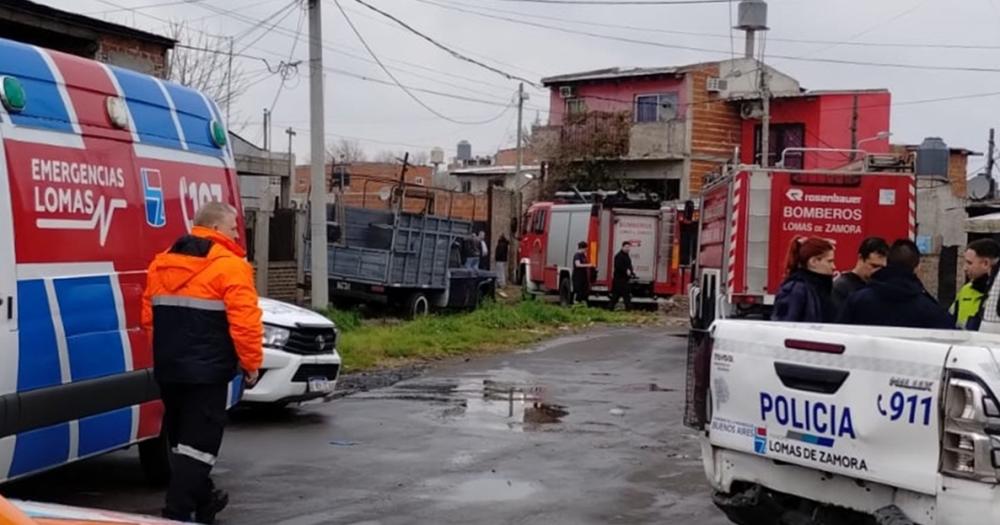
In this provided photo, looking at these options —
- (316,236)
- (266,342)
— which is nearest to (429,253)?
(316,236)

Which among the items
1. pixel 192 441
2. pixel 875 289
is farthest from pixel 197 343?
pixel 875 289

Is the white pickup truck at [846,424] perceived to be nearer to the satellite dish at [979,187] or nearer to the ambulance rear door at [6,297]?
the ambulance rear door at [6,297]

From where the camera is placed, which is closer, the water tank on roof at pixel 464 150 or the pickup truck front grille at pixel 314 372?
the pickup truck front grille at pixel 314 372

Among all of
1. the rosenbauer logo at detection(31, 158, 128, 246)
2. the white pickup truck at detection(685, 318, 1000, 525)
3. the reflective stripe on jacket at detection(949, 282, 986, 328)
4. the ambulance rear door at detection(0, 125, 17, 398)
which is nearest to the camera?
the white pickup truck at detection(685, 318, 1000, 525)

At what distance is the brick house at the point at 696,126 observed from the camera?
141 ft

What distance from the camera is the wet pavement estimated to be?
26.7 ft

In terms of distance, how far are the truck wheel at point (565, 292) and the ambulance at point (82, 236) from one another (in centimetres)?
2345

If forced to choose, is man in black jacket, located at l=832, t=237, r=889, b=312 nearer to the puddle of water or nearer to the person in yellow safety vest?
the person in yellow safety vest

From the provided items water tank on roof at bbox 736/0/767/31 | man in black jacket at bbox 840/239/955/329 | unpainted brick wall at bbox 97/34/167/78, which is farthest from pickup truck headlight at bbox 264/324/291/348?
water tank on roof at bbox 736/0/767/31

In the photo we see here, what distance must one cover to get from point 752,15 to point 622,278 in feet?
58.7

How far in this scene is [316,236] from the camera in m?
20.0

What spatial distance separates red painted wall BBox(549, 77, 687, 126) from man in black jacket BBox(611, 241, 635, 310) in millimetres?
14513

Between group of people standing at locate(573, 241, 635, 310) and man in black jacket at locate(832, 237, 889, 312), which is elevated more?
man in black jacket at locate(832, 237, 889, 312)

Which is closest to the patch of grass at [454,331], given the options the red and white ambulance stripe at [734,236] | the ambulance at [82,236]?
the red and white ambulance stripe at [734,236]
